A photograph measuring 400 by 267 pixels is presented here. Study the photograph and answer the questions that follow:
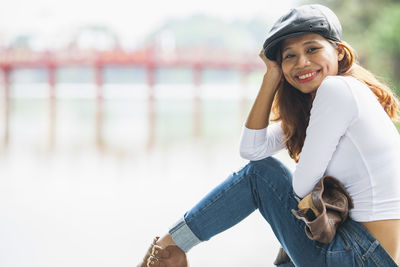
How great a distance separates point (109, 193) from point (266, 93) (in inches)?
64.2

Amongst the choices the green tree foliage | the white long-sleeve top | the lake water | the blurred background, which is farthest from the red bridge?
the white long-sleeve top

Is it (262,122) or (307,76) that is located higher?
(307,76)

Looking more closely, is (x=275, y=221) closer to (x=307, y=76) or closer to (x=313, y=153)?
(x=313, y=153)

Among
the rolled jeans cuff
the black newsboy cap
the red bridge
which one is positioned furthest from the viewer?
the red bridge

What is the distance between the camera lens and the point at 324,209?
2.96 ft

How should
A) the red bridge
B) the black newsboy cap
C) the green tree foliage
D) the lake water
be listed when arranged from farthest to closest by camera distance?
the red bridge
the green tree foliage
the lake water
the black newsboy cap

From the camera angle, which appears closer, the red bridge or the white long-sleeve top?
the white long-sleeve top

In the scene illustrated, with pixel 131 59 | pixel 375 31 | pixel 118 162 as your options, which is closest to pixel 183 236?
pixel 118 162

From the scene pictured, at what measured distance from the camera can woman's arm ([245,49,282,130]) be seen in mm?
1173

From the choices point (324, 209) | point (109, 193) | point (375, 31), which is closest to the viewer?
point (324, 209)

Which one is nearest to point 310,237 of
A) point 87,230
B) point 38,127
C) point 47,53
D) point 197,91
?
point 87,230

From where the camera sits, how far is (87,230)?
1919mm

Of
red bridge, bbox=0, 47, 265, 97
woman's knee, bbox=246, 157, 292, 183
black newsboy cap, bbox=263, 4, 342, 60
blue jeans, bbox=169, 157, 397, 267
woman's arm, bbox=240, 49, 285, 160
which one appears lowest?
blue jeans, bbox=169, 157, 397, 267

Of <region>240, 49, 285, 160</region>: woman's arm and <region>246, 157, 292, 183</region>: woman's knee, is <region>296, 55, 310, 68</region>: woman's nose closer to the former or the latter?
<region>240, 49, 285, 160</region>: woman's arm
